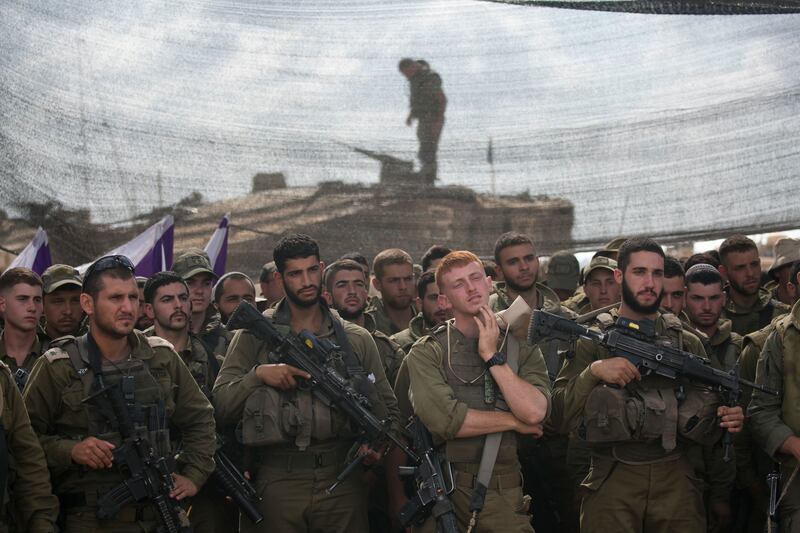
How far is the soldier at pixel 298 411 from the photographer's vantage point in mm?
5773

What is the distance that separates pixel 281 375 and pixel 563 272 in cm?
346

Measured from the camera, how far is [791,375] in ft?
19.3

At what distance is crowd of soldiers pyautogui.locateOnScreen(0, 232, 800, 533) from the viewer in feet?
17.3

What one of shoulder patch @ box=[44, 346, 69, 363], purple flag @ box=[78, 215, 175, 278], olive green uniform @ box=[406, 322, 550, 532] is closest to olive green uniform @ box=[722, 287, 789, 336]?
olive green uniform @ box=[406, 322, 550, 532]

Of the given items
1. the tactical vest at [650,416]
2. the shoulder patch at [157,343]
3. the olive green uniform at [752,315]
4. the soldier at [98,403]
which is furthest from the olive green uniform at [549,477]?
the soldier at [98,403]

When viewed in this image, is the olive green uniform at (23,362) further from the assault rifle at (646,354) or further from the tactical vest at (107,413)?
the assault rifle at (646,354)

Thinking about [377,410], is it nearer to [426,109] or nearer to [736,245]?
[426,109]

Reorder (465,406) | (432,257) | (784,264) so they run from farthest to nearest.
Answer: (432,257), (784,264), (465,406)

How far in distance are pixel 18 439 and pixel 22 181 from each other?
361 centimetres

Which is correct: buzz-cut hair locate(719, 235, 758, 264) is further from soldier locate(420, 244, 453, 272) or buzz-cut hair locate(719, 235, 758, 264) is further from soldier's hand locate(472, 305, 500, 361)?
soldier's hand locate(472, 305, 500, 361)

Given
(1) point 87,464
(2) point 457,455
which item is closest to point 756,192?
(2) point 457,455

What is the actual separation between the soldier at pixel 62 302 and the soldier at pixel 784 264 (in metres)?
5.09

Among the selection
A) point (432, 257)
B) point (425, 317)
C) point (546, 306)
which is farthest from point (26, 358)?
point (546, 306)

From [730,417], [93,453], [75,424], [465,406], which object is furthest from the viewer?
[730,417]
